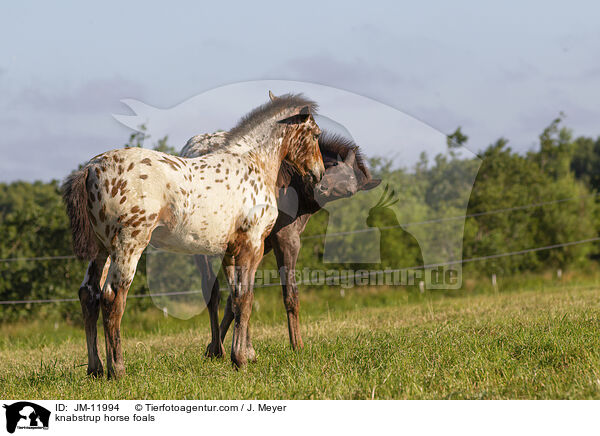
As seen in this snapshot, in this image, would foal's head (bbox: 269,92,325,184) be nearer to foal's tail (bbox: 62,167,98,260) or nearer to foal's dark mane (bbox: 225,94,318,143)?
foal's dark mane (bbox: 225,94,318,143)

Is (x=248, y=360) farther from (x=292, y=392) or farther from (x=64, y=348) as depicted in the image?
(x=64, y=348)

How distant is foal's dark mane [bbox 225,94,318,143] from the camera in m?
5.72

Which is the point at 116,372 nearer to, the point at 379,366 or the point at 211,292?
the point at 211,292

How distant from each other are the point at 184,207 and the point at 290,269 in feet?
6.39

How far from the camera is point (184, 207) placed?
4.81m

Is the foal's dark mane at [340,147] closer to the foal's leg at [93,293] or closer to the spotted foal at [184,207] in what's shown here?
the spotted foal at [184,207]

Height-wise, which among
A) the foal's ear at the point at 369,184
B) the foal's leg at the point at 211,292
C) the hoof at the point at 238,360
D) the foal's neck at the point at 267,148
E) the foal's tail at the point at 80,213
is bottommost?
the hoof at the point at 238,360

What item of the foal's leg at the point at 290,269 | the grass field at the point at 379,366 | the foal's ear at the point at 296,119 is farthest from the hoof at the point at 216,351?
the foal's ear at the point at 296,119
